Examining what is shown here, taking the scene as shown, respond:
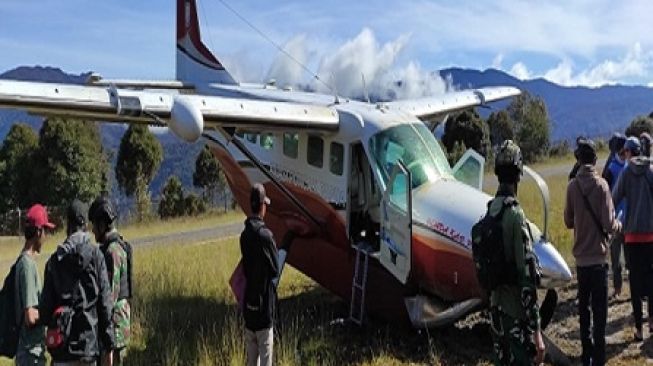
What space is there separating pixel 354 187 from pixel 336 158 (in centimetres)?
51

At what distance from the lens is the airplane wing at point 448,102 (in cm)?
1334

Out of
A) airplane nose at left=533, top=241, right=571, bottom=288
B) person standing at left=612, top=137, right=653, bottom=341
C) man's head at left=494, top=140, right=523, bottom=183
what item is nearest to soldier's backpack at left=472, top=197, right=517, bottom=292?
man's head at left=494, top=140, right=523, bottom=183

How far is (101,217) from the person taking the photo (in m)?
6.36

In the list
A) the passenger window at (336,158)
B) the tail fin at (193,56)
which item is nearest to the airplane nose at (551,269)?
the passenger window at (336,158)

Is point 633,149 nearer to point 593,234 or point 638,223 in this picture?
point 638,223

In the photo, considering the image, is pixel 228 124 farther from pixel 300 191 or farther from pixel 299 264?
pixel 299 264

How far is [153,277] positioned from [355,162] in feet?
19.1

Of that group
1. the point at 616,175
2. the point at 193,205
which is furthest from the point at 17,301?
the point at 193,205

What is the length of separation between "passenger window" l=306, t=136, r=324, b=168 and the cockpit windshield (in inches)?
43.7

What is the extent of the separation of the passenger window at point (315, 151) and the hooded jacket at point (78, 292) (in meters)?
5.45

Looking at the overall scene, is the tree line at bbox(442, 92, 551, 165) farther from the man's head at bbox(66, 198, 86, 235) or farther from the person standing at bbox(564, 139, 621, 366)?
the man's head at bbox(66, 198, 86, 235)

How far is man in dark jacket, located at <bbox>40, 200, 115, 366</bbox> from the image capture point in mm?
5453

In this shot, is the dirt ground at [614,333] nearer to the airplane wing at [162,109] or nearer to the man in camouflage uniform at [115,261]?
the airplane wing at [162,109]

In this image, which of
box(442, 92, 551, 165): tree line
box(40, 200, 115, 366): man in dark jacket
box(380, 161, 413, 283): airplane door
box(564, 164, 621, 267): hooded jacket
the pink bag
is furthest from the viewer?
box(442, 92, 551, 165): tree line
